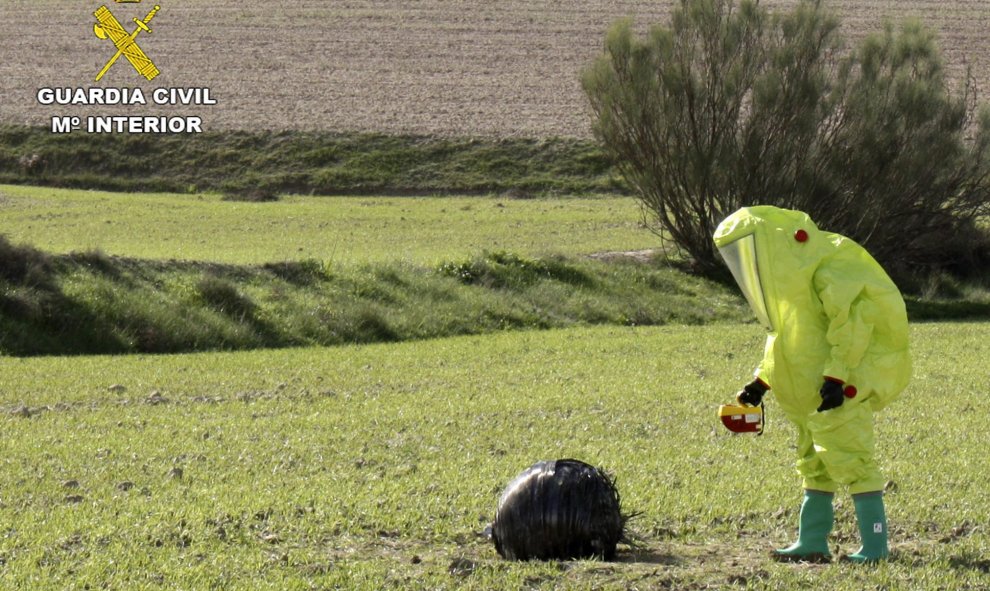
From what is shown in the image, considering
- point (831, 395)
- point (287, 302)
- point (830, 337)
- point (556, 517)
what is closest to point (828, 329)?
point (830, 337)

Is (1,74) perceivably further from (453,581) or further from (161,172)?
(453,581)

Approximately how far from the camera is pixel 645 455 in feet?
38.2

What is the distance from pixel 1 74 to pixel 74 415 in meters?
55.1

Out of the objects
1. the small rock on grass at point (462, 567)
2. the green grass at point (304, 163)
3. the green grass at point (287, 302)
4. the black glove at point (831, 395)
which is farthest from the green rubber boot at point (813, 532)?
the green grass at point (304, 163)

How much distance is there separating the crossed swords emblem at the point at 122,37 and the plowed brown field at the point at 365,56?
0.53 m

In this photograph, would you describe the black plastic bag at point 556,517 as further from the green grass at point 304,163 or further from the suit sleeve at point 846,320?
the green grass at point 304,163

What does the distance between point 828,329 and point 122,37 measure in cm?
6638

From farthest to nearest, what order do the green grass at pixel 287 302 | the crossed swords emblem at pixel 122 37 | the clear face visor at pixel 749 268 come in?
the crossed swords emblem at pixel 122 37
the green grass at pixel 287 302
the clear face visor at pixel 749 268

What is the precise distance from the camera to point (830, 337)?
24.4ft

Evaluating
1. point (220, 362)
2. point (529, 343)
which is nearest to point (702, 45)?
point (529, 343)

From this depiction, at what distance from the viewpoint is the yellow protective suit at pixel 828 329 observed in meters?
7.42

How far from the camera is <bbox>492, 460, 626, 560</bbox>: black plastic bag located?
7.93 meters

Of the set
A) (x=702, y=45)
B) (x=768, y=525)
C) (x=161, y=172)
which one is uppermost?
(x=702, y=45)

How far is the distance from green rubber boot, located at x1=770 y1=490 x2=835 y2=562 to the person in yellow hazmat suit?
8.2 inches
